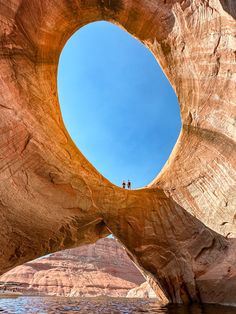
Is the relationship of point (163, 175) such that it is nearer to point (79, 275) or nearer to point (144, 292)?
point (144, 292)

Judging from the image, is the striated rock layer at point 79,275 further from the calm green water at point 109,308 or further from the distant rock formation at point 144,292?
the calm green water at point 109,308

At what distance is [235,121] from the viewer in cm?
762

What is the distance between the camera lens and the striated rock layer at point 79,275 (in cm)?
3269

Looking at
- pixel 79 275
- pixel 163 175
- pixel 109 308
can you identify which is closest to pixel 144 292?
→ pixel 79 275

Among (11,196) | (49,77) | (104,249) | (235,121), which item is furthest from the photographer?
(104,249)

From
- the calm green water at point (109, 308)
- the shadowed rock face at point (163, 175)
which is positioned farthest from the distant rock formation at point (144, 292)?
the shadowed rock face at point (163, 175)

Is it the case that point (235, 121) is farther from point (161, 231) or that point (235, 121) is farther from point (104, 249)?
point (104, 249)

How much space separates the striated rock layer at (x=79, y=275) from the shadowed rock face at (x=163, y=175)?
25423 millimetres

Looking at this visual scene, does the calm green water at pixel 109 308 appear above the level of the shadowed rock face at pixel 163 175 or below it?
below

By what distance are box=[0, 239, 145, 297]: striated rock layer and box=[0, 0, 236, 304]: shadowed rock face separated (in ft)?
83.4

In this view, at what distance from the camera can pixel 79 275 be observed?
36594mm

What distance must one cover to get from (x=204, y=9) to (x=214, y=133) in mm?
3397

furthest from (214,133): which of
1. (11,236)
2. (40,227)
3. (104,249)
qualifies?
(104,249)

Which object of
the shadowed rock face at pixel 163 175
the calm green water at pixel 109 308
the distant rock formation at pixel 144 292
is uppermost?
the shadowed rock face at pixel 163 175
